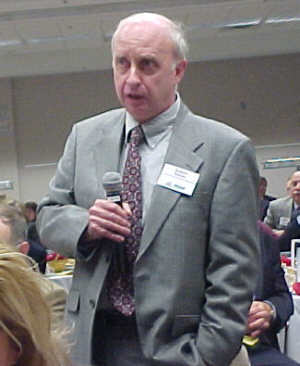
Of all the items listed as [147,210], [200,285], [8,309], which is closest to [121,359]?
[200,285]

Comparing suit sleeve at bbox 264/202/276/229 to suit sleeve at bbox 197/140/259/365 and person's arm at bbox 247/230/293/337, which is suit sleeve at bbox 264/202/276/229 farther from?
suit sleeve at bbox 197/140/259/365

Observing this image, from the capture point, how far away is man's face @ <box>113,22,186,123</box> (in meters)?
1.52

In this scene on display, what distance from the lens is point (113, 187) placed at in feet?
4.97

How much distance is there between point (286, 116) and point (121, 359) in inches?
396

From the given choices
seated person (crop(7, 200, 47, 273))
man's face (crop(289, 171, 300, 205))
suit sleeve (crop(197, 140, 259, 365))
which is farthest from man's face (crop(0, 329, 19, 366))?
man's face (crop(289, 171, 300, 205))

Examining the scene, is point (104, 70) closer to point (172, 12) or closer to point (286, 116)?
point (172, 12)

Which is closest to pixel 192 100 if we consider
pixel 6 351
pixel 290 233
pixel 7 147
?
pixel 7 147

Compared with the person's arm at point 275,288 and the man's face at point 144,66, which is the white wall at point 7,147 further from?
the man's face at point 144,66

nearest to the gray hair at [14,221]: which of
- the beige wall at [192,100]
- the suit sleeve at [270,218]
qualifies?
the suit sleeve at [270,218]

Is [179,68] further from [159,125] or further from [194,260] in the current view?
[194,260]

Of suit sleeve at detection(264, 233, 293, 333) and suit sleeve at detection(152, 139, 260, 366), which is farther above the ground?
suit sleeve at detection(152, 139, 260, 366)

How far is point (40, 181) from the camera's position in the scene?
36.3ft

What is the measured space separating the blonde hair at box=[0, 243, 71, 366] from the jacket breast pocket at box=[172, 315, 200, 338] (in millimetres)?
543

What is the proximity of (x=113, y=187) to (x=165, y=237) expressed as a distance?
0.61 feet
